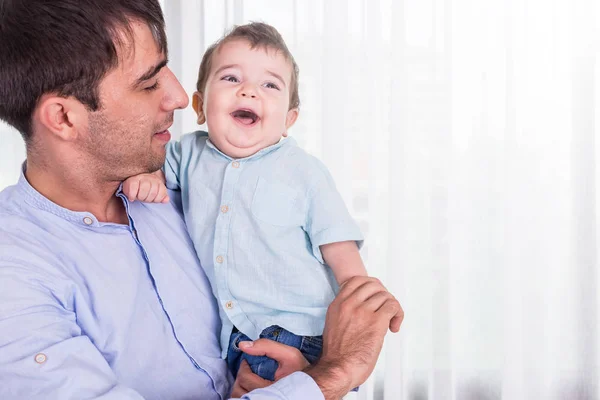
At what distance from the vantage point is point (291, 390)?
3.97 ft

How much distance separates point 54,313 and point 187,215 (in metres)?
0.41

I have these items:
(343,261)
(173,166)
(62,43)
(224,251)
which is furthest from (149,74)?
(343,261)

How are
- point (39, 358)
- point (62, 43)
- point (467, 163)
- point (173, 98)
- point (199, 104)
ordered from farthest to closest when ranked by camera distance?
point (467, 163), point (199, 104), point (173, 98), point (62, 43), point (39, 358)

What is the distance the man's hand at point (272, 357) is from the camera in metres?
1.39

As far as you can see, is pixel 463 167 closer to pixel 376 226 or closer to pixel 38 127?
pixel 376 226

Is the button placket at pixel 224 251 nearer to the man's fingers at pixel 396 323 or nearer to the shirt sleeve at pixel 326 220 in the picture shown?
the shirt sleeve at pixel 326 220

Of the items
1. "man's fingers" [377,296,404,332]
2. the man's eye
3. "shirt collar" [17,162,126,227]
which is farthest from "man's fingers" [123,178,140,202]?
"man's fingers" [377,296,404,332]

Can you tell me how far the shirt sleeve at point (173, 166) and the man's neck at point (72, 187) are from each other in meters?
0.15

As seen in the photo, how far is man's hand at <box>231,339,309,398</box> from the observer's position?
54.6 inches

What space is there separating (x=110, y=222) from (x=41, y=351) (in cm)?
41

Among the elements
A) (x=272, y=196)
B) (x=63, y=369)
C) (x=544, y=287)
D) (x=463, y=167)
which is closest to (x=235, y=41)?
(x=272, y=196)

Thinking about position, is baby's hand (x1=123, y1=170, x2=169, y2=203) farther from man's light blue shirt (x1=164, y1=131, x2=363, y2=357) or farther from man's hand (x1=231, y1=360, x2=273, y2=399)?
man's hand (x1=231, y1=360, x2=273, y2=399)

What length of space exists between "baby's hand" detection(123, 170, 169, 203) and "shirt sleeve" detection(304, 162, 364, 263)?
0.32m

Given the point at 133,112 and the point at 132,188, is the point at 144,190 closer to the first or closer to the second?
the point at 132,188
